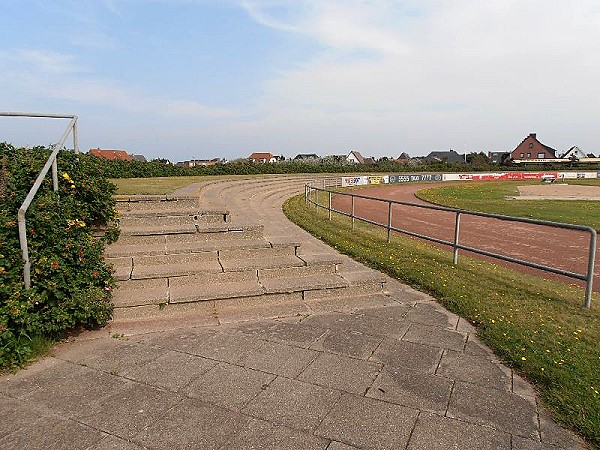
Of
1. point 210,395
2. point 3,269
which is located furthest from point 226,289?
point 3,269

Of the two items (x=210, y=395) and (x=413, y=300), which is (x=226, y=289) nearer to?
(x=210, y=395)

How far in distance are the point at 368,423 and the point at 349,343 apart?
1.08m

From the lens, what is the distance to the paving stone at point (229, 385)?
8.40ft

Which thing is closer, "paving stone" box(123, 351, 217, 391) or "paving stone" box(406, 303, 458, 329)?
"paving stone" box(123, 351, 217, 391)

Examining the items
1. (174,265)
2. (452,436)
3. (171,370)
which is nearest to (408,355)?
(452,436)

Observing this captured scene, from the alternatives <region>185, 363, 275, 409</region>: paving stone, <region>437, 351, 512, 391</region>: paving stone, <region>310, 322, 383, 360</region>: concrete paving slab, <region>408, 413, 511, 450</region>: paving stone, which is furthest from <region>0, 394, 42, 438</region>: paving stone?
<region>437, 351, 512, 391</region>: paving stone

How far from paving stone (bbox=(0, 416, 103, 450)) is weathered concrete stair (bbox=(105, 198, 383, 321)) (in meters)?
1.55

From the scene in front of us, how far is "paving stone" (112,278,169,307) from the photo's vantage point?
151 inches

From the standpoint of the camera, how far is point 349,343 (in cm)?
338

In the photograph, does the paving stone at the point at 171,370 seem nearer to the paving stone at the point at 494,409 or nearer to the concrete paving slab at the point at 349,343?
the concrete paving slab at the point at 349,343

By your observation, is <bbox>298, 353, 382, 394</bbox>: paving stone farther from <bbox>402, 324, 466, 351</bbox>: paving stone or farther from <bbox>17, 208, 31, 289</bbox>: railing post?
<bbox>17, 208, 31, 289</bbox>: railing post

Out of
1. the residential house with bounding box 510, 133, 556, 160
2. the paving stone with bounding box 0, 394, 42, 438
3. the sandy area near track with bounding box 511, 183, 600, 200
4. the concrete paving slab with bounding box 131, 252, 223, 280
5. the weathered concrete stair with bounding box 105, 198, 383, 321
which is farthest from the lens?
the residential house with bounding box 510, 133, 556, 160

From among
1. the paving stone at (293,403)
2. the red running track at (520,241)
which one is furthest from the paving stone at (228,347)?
the red running track at (520,241)

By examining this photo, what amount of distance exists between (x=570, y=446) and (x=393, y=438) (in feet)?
3.17
